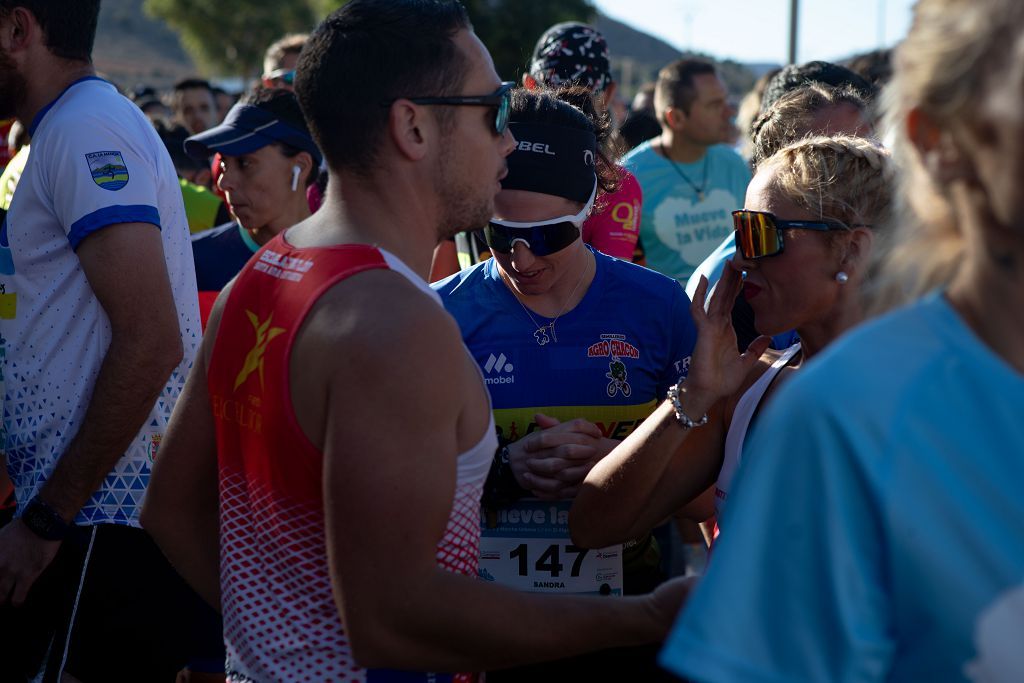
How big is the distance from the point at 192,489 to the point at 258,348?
455 millimetres

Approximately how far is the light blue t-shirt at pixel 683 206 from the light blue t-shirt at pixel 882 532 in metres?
4.62

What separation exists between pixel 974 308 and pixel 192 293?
2.43 metres

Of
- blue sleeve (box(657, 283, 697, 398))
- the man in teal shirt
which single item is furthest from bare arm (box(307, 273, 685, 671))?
the man in teal shirt

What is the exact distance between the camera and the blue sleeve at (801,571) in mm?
1180

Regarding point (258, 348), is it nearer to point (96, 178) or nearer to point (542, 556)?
point (96, 178)

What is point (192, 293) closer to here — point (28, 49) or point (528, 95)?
point (28, 49)

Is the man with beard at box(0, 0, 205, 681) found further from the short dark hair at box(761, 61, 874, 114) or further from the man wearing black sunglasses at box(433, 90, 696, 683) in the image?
the short dark hair at box(761, 61, 874, 114)

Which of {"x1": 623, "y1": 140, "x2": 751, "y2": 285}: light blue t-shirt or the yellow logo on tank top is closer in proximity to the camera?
the yellow logo on tank top

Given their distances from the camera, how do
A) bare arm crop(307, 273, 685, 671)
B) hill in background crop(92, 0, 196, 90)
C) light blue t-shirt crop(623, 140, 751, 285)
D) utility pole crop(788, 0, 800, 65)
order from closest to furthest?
1. bare arm crop(307, 273, 685, 671)
2. light blue t-shirt crop(623, 140, 751, 285)
3. utility pole crop(788, 0, 800, 65)
4. hill in background crop(92, 0, 196, 90)

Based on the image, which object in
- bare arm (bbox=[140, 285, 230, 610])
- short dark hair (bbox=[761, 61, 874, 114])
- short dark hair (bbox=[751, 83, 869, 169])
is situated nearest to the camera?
bare arm (bbox=[140, 285, 230, 610])

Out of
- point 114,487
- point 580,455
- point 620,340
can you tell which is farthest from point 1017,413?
point 114,487

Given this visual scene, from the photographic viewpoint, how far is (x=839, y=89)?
4.14m

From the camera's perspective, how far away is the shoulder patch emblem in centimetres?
276

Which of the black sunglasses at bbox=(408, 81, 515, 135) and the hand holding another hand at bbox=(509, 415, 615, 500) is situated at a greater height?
the black sunglasses at bbox=(408, 81, 515, 135)
